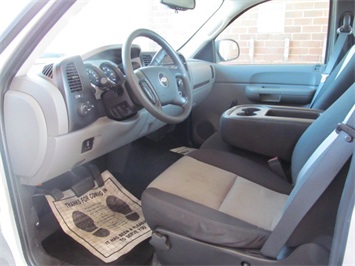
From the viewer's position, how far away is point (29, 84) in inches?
38.0

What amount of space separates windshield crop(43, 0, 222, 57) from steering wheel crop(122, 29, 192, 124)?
0.11 meters

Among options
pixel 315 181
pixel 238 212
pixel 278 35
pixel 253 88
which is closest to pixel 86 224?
pixel 238 212

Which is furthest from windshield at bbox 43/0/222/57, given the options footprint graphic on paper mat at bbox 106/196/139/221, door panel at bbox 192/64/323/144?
footprint graphic on paper mat at bbox 106/196/139/221

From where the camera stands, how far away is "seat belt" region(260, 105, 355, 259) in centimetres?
71

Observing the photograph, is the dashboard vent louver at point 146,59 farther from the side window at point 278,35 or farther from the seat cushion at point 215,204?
the side window at point 278,35

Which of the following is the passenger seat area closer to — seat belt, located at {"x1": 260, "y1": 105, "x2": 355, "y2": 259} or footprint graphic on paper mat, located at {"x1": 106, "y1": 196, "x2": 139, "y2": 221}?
seat belt, located at {"x1": 260, "y1": 105, "x2": 355, "y2": 259}

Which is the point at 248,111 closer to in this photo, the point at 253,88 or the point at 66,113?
the point at 253,88

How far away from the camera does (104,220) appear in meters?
1.38

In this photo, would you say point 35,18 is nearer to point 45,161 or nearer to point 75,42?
point 45,161

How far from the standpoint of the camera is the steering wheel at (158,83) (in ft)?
3.69

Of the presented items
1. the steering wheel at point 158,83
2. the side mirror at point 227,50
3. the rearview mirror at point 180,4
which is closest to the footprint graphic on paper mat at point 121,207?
A: the steering wheel at point 158,83

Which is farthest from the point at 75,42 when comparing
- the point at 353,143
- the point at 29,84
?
the point at 353,143

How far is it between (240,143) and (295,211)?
78 centimetres

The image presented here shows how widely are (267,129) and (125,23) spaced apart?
104cm
